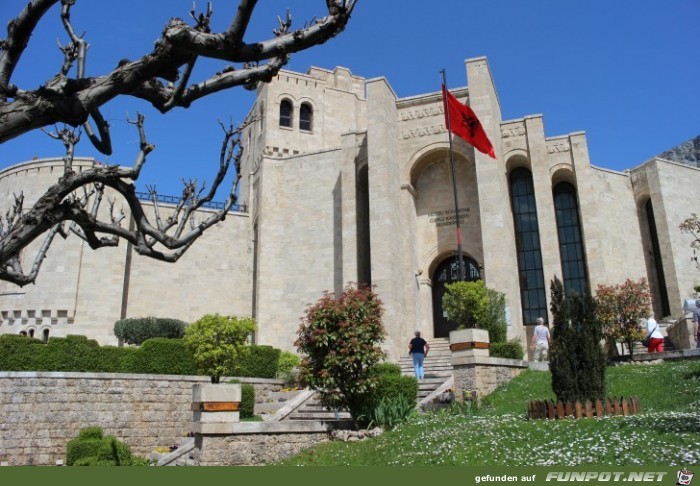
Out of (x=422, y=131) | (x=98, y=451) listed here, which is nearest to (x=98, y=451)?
(x=98, y=451)

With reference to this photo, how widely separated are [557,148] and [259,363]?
15.1m

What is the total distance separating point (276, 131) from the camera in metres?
30.9

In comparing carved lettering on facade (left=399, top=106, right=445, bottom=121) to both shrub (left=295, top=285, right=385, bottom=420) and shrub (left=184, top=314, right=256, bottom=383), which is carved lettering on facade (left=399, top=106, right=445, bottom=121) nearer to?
shrub (left=184, top=314, right=256, bottom=383)

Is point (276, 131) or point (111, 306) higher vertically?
point (276, 131)

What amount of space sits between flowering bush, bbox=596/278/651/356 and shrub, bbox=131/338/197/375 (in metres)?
12.6

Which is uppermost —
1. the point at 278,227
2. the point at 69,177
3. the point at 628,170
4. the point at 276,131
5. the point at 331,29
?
the point at 276,131

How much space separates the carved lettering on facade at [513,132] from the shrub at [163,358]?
1573 centimetres

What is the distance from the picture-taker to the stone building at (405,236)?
69.1ft

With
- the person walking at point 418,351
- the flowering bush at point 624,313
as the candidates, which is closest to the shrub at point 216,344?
the person walking at point 418,351

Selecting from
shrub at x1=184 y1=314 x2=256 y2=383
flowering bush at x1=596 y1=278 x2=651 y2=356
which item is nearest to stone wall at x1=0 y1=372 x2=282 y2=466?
shrub at x1=184 y1=314 x2=256 y2=383

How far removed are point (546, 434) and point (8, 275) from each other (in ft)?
23.7

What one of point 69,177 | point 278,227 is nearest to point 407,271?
point 278,227

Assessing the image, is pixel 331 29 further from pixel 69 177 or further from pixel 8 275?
pixel 8 275

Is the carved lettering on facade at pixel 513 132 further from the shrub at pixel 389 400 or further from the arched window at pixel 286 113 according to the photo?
the shrub at pixel 389 400
